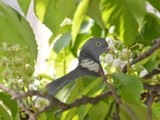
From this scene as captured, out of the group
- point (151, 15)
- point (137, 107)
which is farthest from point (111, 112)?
point (151, 15)

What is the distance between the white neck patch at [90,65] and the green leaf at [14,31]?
60 mm

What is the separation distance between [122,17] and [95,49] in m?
0.09

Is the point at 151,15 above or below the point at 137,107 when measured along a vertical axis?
above

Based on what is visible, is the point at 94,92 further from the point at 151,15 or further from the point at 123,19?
the point at 151,15

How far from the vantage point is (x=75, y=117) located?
32cm

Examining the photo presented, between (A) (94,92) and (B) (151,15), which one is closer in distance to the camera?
(A) (94,92)

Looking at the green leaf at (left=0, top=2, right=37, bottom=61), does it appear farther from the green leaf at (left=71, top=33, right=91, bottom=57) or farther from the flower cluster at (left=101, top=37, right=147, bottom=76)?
the green leaf at (left=71, top=33, right=91, bottom=57)

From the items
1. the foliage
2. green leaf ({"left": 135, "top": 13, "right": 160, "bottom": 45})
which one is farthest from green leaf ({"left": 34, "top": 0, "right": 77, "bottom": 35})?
green leaf ({"left": 135, "top": 13, "right": 160, "bottom": 45})

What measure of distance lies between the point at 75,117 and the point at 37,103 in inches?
2.0

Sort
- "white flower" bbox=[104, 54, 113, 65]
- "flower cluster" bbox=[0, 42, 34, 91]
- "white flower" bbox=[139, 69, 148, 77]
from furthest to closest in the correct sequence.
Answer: "white flower" bbox=[139, 69, 148, 77]
"white flower" bbox=[104, 54, 113, 65]
"flower cluster" bbox=[0, 42, 34, 91]

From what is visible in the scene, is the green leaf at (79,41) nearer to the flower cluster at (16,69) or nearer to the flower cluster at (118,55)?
the flower cluster at (118,55)

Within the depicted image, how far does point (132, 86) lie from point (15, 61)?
83 mm

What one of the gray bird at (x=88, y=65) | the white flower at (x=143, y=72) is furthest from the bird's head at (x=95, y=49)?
the white flower at (x=143, y=72)

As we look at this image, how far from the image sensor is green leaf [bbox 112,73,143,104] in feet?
0.94
